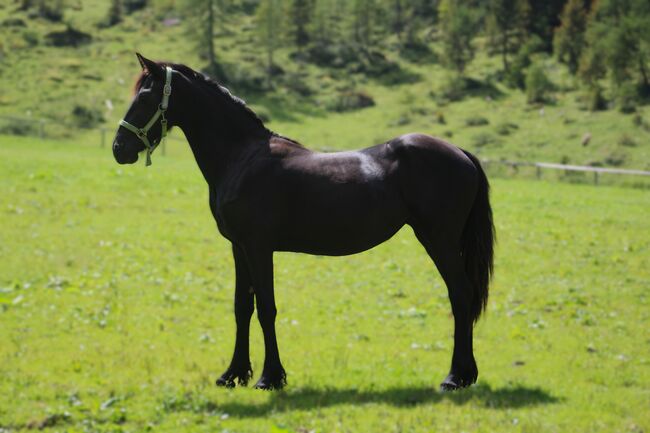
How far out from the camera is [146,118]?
5.48 m

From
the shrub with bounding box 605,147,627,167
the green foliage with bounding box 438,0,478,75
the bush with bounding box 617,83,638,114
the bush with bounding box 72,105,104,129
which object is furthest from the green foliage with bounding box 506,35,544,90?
the bush with bounding box 72,105,104,129

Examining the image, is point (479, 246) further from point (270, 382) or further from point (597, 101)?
point (597, 101)

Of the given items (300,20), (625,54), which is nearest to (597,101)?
(625,54)

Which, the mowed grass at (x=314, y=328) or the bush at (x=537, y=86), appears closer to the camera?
the mowed grass at (x=314, y=328)

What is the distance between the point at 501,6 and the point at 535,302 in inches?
2661

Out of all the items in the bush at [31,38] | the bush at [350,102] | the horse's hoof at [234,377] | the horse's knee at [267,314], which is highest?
the horse's knee at [267,314]

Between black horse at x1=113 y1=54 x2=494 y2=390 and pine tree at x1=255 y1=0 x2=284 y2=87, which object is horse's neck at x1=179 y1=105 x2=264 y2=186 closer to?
black horse at x1=113 y1=54 x2=494 y2=390

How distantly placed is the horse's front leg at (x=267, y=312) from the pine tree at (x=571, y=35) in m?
67.2

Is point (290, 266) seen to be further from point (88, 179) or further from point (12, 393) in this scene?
point (88, 179)

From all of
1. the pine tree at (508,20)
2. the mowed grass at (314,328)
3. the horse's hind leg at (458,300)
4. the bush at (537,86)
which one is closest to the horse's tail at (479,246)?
the horse's hind leg at (458,300)

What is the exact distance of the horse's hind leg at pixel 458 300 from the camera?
5836 mm

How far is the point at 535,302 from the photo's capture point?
14.9 metres

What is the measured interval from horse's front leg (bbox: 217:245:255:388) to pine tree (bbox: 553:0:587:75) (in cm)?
6697

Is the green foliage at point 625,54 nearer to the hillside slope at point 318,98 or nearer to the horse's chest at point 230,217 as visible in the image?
the hillside slope at point 318,98
